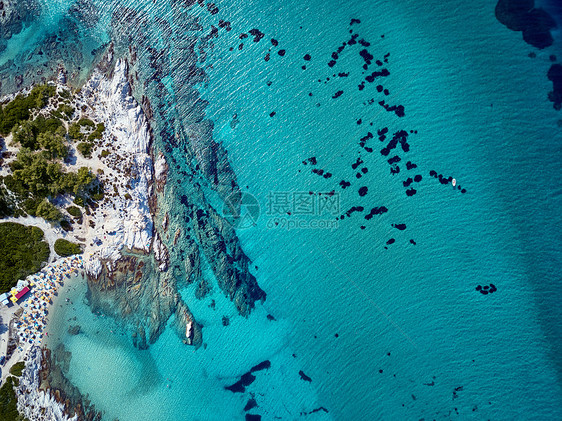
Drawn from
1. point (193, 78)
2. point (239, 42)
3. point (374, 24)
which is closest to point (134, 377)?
point (193, 78)

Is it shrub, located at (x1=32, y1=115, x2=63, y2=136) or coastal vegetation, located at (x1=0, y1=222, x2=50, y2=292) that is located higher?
shrub, located at (x1=32, y1=115, x2=63, y2=136)

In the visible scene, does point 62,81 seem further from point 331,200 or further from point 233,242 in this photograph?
point 331,200

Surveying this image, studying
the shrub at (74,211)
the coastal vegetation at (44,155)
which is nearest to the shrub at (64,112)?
the coastal vegetation at (44,155)

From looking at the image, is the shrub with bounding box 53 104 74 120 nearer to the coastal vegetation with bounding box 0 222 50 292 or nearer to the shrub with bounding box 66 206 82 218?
the shrub with bounding box 66 206 82 218

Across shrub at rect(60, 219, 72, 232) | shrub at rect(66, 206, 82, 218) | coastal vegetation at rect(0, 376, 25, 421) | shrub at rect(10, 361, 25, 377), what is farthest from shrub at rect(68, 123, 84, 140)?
coastal vegetation at rect(0, 376, 25, 421)

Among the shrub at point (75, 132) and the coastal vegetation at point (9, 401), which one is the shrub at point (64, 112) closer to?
the shrub at point (75, 132)
